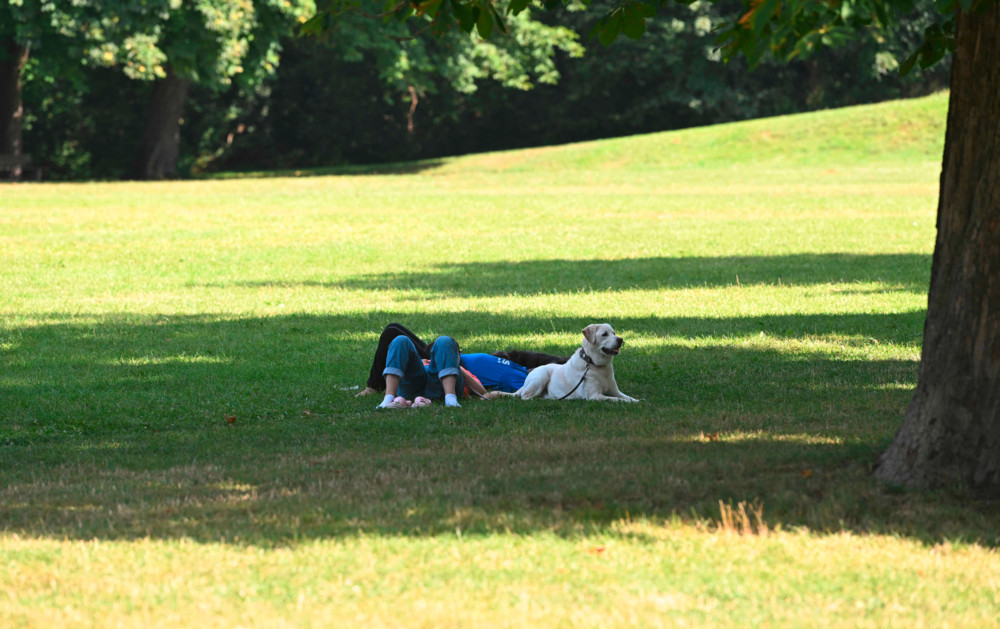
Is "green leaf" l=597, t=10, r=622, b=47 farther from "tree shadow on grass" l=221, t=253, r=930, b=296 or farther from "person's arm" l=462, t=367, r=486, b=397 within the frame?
"tree shadow on grass" l=221, t=253, r=930, b=296

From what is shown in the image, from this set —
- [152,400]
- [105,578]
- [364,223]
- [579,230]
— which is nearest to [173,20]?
[364,223]

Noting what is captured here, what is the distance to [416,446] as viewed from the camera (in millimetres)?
8156

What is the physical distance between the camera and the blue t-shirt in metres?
10.3

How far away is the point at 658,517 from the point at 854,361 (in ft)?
19.3

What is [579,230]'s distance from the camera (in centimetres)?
2597

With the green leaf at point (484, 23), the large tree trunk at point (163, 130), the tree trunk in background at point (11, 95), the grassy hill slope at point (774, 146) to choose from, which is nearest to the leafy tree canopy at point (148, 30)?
the tree trunk in background at point (11, 95)

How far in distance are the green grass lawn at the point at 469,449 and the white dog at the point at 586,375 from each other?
0.22 m

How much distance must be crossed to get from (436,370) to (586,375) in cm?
120

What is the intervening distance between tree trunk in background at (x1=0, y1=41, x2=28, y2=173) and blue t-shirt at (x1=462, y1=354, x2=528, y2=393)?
33.8 m

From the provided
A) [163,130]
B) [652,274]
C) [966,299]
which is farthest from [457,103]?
[966,299]

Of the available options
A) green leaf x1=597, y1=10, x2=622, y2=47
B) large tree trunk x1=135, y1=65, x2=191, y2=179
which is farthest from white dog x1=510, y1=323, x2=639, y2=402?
large tree trunk x1=135, y1=65, x2=191, y2=179

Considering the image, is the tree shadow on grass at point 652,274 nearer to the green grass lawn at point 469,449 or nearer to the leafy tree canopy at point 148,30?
the green grass lawn at point 469,449

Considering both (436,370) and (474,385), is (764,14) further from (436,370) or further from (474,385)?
(474,385)

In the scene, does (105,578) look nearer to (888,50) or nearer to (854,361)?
(854,361)
